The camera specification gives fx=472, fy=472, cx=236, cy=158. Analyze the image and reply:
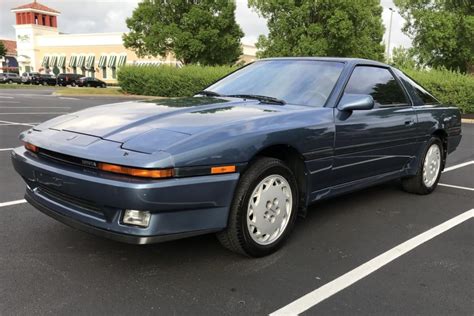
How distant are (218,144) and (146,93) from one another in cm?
2832

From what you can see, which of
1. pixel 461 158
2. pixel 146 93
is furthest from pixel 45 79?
pixel 461 158

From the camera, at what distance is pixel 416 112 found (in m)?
5.02

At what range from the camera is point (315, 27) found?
86.0 feet

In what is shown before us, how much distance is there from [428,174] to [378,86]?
1.47 m

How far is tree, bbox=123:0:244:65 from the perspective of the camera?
3142cm

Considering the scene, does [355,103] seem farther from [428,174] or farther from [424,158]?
[428,174]

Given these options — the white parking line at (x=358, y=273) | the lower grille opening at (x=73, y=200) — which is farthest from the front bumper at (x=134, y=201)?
the white parking line at (x=358, y=273)

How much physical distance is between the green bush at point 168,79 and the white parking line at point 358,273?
71.9 feet

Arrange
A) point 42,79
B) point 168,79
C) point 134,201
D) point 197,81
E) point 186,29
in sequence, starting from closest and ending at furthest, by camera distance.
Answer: point 134,201
point 197,81
point 168,79
point 186,29
point 42,79

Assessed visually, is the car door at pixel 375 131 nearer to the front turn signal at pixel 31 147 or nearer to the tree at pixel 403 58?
the front turn signal at pixel 31 147

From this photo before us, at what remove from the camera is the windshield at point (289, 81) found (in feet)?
13.4

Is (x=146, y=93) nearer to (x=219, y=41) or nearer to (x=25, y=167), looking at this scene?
(x=219, y=41)

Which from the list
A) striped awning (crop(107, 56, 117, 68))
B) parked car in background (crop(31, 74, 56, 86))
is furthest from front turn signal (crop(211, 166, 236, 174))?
striped awning (crop(107, 56, 117, 68))

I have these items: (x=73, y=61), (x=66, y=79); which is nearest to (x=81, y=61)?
(x=73, y=61)
